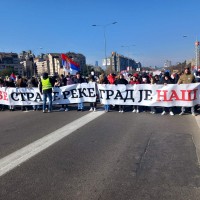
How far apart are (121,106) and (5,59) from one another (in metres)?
174

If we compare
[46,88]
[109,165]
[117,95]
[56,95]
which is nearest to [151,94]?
[117,95]

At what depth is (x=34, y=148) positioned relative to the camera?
6648mm

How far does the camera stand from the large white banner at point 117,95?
1117cm

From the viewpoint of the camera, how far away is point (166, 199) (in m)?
4.03

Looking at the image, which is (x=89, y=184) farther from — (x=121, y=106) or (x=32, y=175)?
(x=121, y=106)

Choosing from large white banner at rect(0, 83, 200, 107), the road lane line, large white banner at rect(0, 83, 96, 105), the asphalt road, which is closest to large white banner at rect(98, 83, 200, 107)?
large white banner at rect(0, 83, 200, 107)

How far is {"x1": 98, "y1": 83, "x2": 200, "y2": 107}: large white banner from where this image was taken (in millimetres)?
11062

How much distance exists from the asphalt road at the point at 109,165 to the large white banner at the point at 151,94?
7.40 feet

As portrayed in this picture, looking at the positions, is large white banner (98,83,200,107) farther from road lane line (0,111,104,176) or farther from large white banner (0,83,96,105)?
road lane line (0,111,104,176)

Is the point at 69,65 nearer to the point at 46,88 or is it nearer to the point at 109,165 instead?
the point at 46,88

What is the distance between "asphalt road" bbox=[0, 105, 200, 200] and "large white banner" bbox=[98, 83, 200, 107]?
2255 mm

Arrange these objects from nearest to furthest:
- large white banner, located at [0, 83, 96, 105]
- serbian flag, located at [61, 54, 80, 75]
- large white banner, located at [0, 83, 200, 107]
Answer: large white banner, located at [0, 83, 200, 107], large white banner, located at [0, 83, 96, 105], serbian flag, located at [61, 54, 80, 75]

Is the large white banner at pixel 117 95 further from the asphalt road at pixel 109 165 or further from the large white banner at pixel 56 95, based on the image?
the asphalt road at pixel 109 165

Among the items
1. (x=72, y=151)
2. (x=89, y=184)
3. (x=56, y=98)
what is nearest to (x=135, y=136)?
(x=72, y=151)
